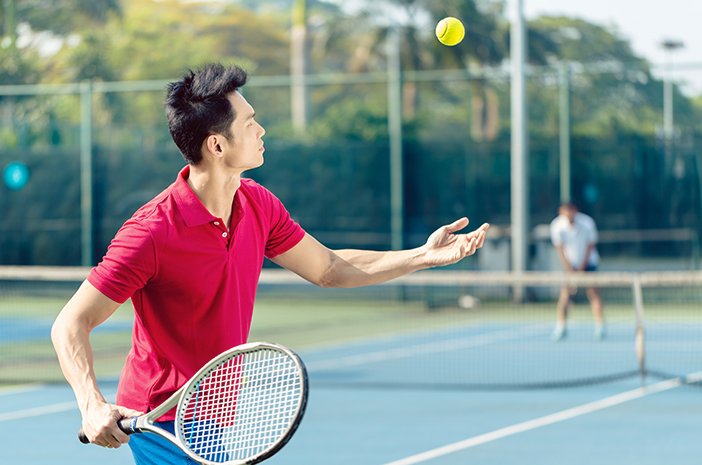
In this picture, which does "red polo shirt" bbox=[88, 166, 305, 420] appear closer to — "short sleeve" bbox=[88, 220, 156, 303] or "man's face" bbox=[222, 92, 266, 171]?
"short sleeve" bbox=[88, 220, 156, 303]

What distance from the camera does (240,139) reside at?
231 cm

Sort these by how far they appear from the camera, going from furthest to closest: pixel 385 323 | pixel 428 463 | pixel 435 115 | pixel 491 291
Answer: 1. pixel 435 115
2. pixel 491 291
3. pixel 385 323
4. pixel 428 463

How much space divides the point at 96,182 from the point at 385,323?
5194mm

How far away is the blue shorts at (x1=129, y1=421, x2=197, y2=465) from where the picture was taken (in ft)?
7.52

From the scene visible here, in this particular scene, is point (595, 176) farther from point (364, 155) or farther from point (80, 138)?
point (80, 138)

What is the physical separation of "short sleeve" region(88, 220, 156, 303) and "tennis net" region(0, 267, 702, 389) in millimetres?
4912

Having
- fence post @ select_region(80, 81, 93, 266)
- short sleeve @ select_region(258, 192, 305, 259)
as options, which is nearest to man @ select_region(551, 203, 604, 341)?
fence post @ select_region(80, 81, 93, 266)

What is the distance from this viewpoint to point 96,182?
13555mm

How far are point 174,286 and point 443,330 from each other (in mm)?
8363

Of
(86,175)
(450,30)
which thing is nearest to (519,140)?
(86,175)

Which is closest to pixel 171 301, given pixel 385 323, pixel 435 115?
pixel 385 323

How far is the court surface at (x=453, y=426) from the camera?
4.92 m

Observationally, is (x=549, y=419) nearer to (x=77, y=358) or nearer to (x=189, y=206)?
(x=189, y=206)

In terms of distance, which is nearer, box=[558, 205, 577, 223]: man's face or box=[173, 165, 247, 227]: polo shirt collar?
box=[173, 165, 247, 227]: polo shirt collar
